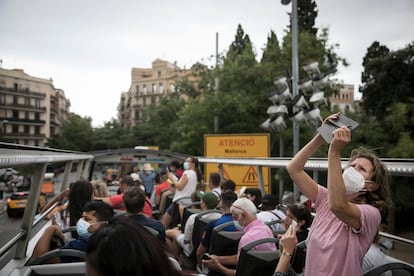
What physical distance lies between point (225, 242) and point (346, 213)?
75.8 inches

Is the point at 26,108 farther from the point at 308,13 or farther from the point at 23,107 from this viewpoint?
the point at 308,13

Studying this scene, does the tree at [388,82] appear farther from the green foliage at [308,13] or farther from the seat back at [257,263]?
the seat back at [257,263]

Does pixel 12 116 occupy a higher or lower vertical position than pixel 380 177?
higher

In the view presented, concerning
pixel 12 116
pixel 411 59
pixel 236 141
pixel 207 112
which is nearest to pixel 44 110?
pixel 12 116

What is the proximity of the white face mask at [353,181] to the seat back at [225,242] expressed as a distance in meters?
1.82

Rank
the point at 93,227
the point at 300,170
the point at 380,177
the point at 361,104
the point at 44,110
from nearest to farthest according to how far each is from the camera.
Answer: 1. the point at 380,177
2. the point at 300,170
3. the point at 93,227
4. the point at 44,110
5. the point at 361,104

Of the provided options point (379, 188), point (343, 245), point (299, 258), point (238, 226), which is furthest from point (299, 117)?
point (343, 245)

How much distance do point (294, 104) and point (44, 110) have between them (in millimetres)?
6862

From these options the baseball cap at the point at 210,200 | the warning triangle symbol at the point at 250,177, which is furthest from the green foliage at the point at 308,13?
the baseball cap at the point at 210,200

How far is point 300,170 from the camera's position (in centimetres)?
233

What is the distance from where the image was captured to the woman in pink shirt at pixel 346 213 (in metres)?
1.90

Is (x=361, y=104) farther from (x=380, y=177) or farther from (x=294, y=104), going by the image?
(x=380, y=177)

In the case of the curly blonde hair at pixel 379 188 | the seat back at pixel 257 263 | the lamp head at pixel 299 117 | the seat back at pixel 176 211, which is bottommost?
the seat back at pixel 176 211

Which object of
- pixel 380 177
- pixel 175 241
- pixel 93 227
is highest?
pixel 380 177
